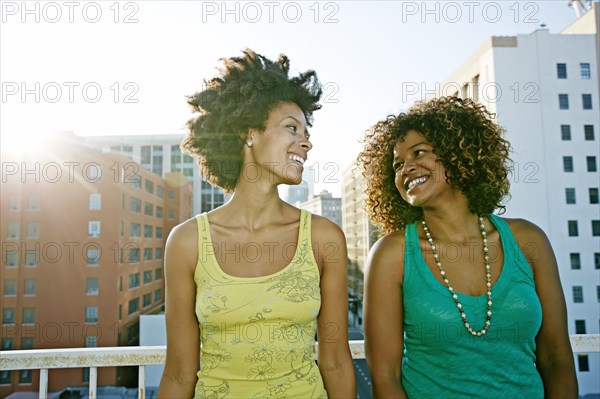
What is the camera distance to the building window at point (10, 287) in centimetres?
2639

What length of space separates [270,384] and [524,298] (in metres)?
0.85

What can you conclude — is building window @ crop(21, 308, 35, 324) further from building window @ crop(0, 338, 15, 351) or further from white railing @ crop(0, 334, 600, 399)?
white railing @ crop(0, 334, 600, 399)

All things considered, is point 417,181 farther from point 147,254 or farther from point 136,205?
point 147,254

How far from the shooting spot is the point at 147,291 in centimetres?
3141

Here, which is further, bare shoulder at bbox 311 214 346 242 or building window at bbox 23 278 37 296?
building window at bbox 23 278 37 296

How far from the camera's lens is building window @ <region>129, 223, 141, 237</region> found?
28.4 metres

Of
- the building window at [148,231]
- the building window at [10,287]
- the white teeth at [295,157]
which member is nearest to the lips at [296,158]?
the white teeth at [295,157]

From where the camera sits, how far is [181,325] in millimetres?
1335

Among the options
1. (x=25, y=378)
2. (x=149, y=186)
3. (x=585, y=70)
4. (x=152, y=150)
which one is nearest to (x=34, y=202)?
(x=149, y=186)

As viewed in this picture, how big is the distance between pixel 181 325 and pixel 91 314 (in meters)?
28.3

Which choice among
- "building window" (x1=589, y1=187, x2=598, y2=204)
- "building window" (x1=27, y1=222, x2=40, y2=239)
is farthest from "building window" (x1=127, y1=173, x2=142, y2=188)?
"building window" (x1=589, y1=187, x2=598, y2=204)

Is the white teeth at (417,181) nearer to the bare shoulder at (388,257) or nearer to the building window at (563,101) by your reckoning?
the bare shoulder at (388,257)

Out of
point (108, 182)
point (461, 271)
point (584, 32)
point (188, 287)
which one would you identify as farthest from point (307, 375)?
point (584, 32)

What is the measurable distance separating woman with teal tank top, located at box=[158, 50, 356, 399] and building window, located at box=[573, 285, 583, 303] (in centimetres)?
2932
